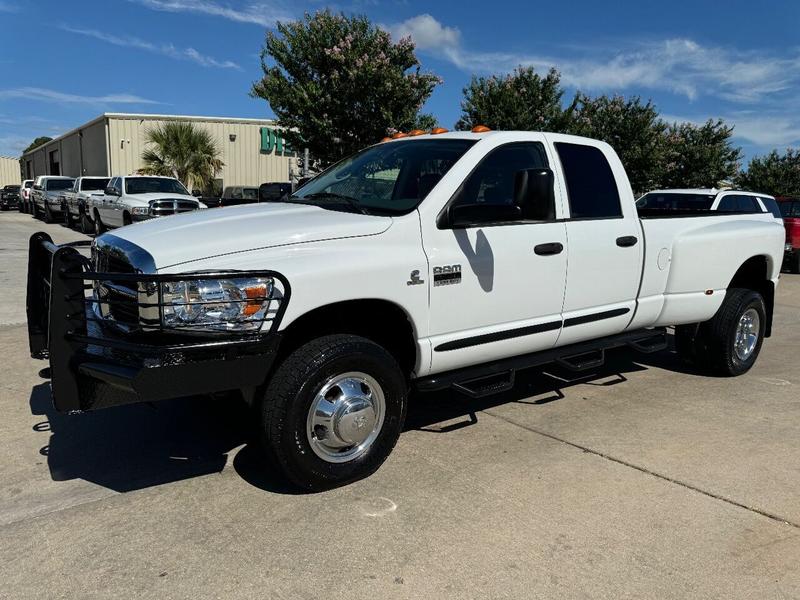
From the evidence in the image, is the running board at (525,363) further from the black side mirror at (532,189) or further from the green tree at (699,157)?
the green tree at (699,157)

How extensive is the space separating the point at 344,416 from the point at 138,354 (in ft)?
3.57

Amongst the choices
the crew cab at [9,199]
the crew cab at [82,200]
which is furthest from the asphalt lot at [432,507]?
the crew cab at [9,199]

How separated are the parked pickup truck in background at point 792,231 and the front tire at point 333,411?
570 inches

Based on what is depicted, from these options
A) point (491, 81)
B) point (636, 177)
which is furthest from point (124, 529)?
point (636, 177)

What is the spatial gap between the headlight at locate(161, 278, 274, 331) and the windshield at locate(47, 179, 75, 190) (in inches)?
1054

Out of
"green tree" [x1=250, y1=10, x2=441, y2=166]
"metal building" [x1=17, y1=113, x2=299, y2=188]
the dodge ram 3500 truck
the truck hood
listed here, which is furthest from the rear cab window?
"metal building" [x1=17, y1=113, x2=299, y2=188]

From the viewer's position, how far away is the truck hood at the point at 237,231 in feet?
10.8

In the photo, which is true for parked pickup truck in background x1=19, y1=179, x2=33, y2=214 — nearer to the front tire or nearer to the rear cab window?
the rear cab window

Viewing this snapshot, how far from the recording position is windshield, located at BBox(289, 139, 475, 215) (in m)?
4.09

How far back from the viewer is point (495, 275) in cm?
414

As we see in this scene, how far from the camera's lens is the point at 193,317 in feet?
10.4

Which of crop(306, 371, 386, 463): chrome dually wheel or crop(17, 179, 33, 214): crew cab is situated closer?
crop(306, 371, 386, 463): chrome dually wheel

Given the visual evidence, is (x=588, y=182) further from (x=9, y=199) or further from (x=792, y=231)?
(x=9, y=199)

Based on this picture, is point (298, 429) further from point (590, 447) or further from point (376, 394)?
point (590, 447)
